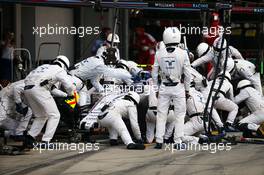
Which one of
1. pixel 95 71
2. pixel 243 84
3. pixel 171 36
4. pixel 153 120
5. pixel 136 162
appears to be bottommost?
Result: pixel 136 162

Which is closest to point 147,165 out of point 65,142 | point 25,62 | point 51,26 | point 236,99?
point 65,142

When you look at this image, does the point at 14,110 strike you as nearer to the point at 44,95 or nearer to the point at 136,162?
the point at 44,95

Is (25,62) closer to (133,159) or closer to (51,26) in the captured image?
(51,26)

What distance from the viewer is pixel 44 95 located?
1516cm

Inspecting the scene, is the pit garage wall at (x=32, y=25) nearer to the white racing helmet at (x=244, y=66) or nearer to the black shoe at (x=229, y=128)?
the white racing helmet at (x=244, y=66)

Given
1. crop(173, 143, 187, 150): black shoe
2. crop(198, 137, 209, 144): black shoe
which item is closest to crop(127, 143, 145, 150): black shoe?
crop(173, 143, 187, 150): black shoe

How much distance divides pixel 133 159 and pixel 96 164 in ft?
2.67

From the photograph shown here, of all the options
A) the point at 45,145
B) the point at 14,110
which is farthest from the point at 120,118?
the point at 14,110

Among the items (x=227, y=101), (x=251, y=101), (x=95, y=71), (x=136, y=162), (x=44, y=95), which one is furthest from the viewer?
(x=251, y=101)

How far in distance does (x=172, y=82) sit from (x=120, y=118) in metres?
1.17

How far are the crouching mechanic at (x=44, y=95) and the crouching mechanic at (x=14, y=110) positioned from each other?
1.91 ft

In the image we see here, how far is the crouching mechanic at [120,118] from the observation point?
1502 centimetres

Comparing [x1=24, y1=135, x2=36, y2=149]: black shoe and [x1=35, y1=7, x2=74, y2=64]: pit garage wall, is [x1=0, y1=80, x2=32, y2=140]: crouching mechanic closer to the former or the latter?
[x1=24, y1=135, x2=36, y2=149]: black shoe

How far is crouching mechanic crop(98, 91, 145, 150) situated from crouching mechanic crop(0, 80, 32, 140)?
5.42ft
